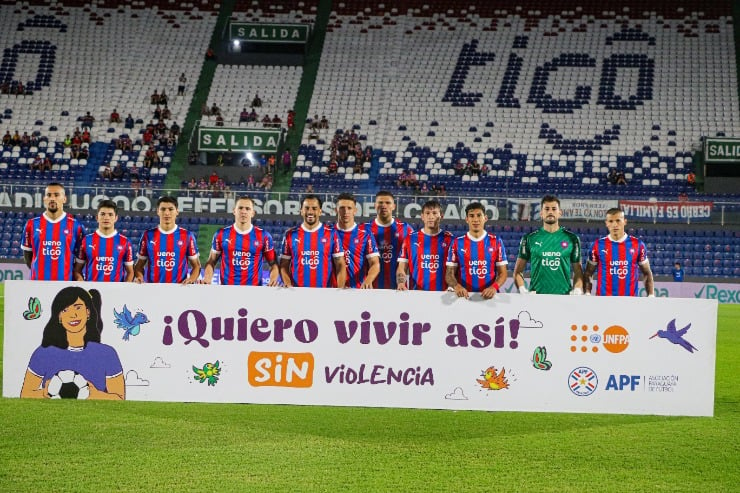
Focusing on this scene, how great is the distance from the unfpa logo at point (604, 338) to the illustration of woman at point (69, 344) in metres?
4.31

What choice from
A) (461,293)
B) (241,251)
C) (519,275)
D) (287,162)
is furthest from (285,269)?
(287,162)

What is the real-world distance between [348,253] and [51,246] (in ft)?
10.9

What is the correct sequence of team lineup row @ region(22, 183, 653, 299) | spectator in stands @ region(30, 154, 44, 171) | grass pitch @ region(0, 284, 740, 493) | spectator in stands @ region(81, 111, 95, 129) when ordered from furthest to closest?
1. spectator in stands @ region(81, 111, 95, 129)
2. spectator in stands @ region(30, 154, 44, 171)
3. team lineup row @ region(22, 183, 653, 299)
4. grass pitch @ region(0, 284, 740, 493)

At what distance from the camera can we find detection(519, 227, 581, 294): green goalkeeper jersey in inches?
373

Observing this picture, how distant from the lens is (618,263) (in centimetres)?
977

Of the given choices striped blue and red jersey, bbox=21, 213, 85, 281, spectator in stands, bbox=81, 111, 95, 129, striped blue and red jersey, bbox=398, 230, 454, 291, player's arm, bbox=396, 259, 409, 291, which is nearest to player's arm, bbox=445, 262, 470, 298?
striped blue and red jersey, bbox=398, 230, 454, 291

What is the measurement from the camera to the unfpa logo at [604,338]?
26.9ft

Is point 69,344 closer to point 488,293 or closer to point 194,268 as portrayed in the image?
point 194,268

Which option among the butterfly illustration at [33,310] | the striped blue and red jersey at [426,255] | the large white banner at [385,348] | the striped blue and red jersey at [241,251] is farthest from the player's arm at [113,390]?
the striped blue and red jersey at [426,255]

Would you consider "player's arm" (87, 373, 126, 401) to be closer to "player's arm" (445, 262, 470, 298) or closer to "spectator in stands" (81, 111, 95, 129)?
"player's arm" (445, 262, 470, 298)

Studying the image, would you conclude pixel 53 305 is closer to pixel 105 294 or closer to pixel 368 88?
pixel 105 294

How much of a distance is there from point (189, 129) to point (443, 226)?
1448 centimetres

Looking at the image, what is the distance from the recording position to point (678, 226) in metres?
26.3

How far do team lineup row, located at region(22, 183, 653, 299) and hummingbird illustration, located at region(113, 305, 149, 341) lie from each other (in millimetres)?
685
